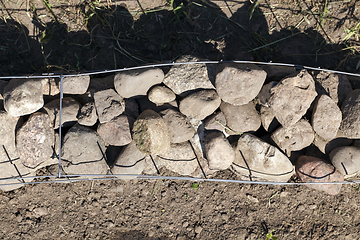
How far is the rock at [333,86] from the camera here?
2.88 meters

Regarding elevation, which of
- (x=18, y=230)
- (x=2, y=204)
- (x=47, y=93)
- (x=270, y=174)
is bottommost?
(x=18, y=230)

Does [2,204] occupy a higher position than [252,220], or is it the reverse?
[2,204]

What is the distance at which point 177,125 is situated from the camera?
9.18 feet

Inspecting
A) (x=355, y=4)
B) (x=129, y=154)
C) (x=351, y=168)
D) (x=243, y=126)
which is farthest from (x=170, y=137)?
(x=355, y=4)

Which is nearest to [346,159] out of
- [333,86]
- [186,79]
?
[333,86]

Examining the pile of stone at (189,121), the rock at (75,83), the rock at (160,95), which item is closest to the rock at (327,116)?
the pile of stone at (189,121)

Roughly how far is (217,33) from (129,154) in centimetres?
204

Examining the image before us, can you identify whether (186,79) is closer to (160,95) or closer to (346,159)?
(160,95)

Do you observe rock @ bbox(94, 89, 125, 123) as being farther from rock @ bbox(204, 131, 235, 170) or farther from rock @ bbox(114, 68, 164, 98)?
rock @ bbox(204, 131, 235, 170)

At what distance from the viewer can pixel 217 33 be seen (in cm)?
351

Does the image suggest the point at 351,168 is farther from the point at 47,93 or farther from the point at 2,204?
the point at 2,204

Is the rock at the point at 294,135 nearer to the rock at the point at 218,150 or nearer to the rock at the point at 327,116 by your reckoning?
the rock at the point at 327,116

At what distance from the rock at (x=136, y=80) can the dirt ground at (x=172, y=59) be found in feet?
2.32

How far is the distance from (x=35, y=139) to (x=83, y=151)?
511mm
